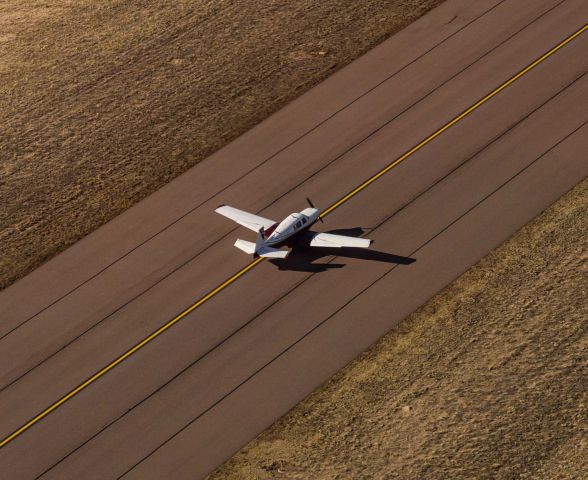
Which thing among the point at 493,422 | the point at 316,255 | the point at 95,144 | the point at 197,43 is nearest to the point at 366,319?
the point at 316,255

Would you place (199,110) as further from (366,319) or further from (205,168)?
(366,319)

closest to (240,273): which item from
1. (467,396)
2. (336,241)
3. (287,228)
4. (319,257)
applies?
(287,228)

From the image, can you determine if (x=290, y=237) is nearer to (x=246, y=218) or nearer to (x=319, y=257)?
(x=319, y=257)

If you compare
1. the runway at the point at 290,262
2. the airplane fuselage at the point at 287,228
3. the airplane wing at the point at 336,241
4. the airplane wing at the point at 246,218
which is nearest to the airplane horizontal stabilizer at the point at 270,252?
the airplane fuselage at the point at 287,228

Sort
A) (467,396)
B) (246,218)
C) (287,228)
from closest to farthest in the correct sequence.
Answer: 1. (467,396)
2. (287,228)
3. (246,218)

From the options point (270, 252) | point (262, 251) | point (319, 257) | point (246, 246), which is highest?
point (246, 246)

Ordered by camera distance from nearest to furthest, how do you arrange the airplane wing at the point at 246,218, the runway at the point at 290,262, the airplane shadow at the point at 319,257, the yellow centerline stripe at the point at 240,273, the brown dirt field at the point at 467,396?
1. the brown dirt field at the point at 467,396
2. the runway at the point at 290,262
3. the yellow centerline stripe at the point at 240,273
4. the airplane shadow at the point at 319,257
5. the airplane wing at the point at 246,218

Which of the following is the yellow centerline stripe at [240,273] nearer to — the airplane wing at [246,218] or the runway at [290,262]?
the runway at [290,262]
